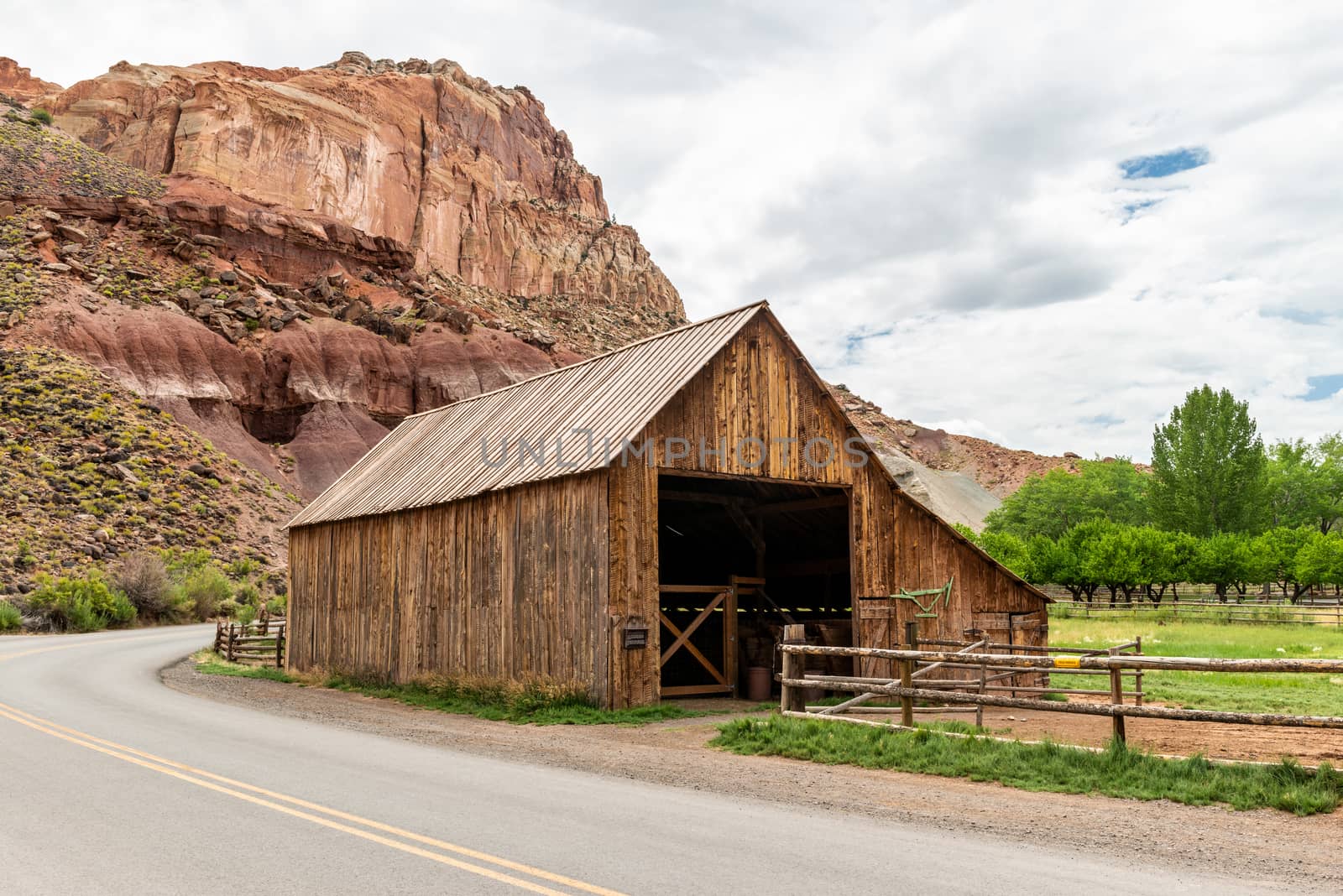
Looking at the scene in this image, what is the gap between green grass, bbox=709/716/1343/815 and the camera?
8781mm

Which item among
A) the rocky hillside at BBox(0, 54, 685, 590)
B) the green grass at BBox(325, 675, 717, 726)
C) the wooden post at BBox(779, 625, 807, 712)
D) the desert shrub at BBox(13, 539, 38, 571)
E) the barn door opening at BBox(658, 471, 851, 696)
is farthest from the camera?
the rocky hillside at BBox(0, 54, 685, 590)

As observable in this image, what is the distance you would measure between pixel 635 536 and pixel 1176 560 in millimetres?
52198

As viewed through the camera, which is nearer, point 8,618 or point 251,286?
point 8,618

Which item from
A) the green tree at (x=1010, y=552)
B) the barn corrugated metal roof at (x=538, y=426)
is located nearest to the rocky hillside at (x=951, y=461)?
the green tree at (x=1010, y=552)

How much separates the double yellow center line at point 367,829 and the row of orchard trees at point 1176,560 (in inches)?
2182

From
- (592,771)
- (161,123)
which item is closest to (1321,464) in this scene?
(592,771)

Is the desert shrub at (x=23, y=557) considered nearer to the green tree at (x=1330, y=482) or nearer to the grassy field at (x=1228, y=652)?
the grassy field at (x=1228, y=652)

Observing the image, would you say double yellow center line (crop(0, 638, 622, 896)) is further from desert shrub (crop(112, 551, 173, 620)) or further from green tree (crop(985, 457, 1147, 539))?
green tree (crop(985, 457, 1147, 539))

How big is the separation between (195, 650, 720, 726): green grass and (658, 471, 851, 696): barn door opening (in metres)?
2.01

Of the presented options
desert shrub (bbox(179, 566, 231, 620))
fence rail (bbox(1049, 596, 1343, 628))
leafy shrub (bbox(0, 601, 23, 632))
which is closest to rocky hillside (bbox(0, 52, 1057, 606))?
desert shrub (bbox(179, 566, 231, 620))

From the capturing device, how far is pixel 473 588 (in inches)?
736

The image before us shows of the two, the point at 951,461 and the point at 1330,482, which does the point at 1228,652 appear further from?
the point at 951,461

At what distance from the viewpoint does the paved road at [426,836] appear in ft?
20.5

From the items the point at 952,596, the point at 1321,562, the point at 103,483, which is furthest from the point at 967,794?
the point at 1321,562
